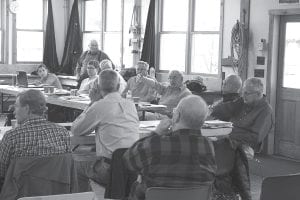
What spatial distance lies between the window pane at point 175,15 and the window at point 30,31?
3.93 meters

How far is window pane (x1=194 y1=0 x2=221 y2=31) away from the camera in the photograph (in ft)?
32.7

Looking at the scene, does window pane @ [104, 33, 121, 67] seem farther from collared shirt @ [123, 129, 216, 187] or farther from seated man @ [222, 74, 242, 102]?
collared shirt @ [123, 129, 216, 187]

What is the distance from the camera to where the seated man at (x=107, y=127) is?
4.79 metres

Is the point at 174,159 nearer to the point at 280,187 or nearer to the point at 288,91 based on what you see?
the point at 280,187

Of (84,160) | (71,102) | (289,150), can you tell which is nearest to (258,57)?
(289,150)

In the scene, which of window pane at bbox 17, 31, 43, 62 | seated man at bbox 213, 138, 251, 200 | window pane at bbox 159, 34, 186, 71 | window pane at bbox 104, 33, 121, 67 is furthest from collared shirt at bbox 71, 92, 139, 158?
window pane at bbox 17, 31, 43, 62

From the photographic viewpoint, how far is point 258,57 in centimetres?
872

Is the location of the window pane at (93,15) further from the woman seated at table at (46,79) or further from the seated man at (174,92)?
the seated man at (174,92)

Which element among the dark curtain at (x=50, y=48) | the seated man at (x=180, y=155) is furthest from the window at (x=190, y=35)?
the seated man at (x=180, y=155)

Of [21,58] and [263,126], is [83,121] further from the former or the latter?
[21,58]

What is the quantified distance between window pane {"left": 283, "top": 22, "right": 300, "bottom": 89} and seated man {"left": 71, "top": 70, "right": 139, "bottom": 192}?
4094mm

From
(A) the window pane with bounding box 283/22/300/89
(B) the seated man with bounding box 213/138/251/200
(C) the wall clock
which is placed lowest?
(B) the seated man with bounding box 213/138/251/200

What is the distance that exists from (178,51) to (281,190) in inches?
319

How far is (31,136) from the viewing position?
11.9 ft
